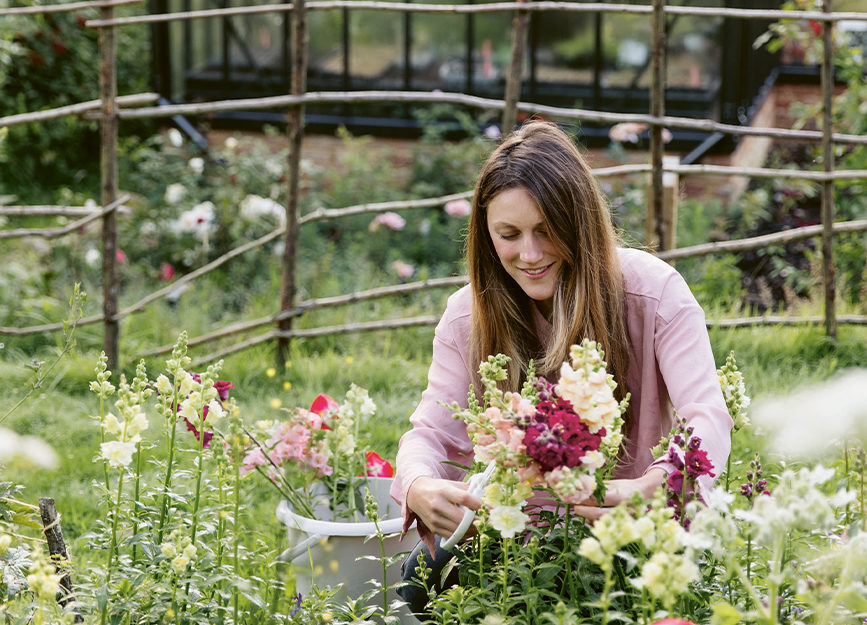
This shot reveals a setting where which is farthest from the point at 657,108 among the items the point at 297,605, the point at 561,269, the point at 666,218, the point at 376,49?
the point at 376,49

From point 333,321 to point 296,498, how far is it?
81.8 inches

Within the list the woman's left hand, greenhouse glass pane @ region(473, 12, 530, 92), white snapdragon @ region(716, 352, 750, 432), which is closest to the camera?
the woman's left hand

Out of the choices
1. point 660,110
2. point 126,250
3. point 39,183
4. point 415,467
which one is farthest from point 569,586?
point 39,183

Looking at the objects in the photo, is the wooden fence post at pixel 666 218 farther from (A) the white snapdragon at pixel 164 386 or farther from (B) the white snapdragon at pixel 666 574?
(B) the white snapdragon at pixel 666 574

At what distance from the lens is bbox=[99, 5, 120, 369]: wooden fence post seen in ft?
11.6

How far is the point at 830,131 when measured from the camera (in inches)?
143

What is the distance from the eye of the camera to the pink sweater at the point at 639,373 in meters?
1.74

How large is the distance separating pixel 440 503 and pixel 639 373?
21.4 inches

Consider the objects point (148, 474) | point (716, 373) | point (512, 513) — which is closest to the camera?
point (512, 513)

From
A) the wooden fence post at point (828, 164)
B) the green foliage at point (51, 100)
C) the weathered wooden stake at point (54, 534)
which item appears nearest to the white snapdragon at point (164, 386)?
the weathered wooden stake at point (54, 534)

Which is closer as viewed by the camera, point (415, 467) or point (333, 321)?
point (415, 467)

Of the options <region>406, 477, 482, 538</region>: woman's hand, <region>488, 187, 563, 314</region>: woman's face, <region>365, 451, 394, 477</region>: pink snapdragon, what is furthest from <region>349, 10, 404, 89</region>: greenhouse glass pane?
<region>406, 477, 482, 538</region>: woman's hand

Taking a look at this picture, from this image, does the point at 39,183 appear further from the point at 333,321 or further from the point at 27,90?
the point at 333,321

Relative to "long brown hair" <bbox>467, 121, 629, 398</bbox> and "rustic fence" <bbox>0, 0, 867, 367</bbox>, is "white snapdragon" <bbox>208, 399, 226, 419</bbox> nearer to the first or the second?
"long brown hair" <bbox>467, 121, 629, 398</bbox>
